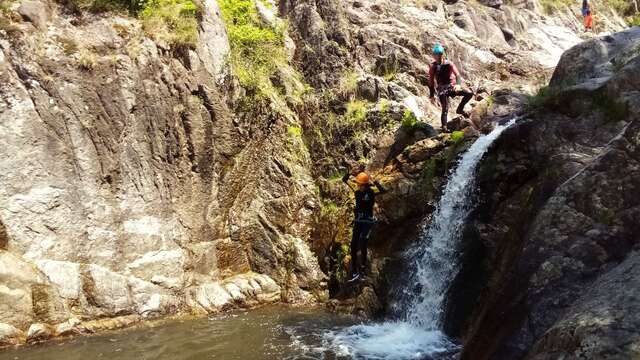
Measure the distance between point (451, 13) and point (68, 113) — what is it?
1777 cm

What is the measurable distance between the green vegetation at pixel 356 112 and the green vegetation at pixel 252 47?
255cm

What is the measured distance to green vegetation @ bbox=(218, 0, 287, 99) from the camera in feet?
56.4

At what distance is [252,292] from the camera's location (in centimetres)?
1424

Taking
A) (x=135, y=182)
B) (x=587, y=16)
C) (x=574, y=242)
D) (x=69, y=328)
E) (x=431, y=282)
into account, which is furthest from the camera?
(x=587, y=16)

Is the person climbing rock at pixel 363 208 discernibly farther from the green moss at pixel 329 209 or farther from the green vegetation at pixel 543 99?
the green vegetation at pixel 543 99

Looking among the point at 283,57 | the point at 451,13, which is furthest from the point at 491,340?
the point at 451,13

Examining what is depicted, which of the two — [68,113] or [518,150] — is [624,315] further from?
[68,113]

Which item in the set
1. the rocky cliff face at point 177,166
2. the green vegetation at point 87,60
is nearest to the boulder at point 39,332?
the rocky cliff face at point 177,166

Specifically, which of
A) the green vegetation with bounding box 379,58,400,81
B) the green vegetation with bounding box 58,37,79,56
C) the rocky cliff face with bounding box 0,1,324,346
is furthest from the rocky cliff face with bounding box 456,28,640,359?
the green vegetation with bounding box 58,37,79,56

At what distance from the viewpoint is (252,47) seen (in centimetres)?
1831

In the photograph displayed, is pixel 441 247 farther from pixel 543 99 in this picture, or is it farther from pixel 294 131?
pixel 294 131

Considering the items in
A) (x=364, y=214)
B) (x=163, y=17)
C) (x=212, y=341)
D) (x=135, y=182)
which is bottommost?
(x=212, y=341)

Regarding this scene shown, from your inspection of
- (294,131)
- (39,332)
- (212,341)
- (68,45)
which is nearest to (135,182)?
(68,45)

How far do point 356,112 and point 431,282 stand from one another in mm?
7654
